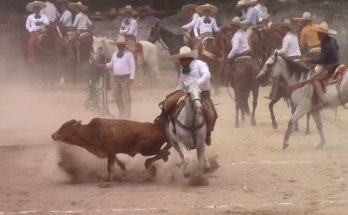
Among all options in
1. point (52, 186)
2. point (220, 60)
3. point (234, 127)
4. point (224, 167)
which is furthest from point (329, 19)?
point (52, 186)

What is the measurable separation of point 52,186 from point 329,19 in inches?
821

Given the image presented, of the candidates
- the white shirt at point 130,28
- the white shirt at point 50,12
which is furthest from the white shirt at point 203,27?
the white shirt at point 50,12

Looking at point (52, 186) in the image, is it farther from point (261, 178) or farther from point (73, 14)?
point (73, 14)

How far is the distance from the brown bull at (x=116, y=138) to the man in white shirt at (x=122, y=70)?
6.97 m

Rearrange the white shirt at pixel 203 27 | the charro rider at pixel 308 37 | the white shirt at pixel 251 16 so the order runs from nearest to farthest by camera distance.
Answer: the charro rider at pixel 308 37
the white shirt at pixel 203 27
the white shirt at pixel 251 16

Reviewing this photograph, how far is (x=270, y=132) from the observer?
2041 cm

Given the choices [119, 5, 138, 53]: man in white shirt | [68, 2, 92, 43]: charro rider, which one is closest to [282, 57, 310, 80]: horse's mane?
[119, 5, 138, 53]: man in white shirt

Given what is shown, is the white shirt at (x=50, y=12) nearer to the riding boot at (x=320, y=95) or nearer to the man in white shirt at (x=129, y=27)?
the man in white shirt at (x=129, y=27)

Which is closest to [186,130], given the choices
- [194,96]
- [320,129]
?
[194,96]

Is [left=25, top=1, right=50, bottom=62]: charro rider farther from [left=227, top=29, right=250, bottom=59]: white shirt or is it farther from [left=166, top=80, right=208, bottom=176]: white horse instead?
[left=166, top=80, right=208, bottom=176]: white horse

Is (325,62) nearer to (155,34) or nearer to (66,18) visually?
(155,34)

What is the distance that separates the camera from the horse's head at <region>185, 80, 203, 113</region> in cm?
1316

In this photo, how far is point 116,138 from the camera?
13.9 metres

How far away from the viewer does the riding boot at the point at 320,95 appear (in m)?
17.8
